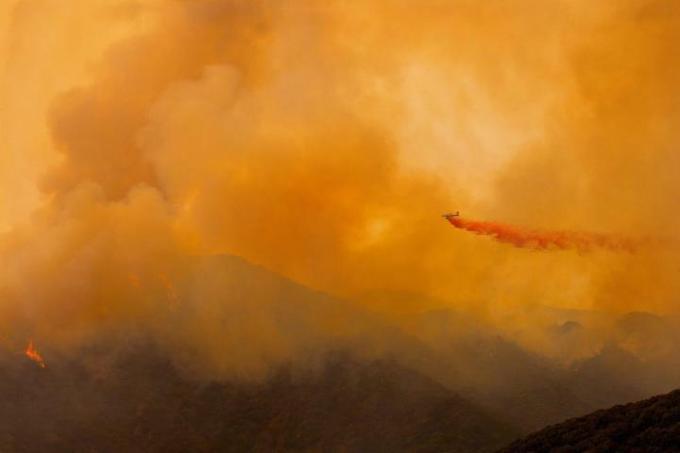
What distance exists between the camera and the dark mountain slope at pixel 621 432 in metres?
72.1

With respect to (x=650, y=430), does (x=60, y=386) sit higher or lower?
higher

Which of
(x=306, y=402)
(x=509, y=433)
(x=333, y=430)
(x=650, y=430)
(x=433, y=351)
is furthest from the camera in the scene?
(x=433, y=351)

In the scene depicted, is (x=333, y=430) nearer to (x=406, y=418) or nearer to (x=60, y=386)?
(x=406, y=418)

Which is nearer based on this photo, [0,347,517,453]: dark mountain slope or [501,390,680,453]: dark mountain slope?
[501,390,680,453]: dark mountain slope

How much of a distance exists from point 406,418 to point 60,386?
7004cm

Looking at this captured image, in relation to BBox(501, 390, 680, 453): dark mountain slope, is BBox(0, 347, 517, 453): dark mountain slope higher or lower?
higher

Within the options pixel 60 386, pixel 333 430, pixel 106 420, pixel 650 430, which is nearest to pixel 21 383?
pixel 60 386

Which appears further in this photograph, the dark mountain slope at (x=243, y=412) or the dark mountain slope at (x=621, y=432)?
the dark mountain slope at (x=243, y=412)

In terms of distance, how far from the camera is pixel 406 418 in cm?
15200

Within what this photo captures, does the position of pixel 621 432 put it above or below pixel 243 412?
below

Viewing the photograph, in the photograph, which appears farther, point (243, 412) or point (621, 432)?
point (243, 412)

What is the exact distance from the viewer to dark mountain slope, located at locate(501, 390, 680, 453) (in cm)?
7212

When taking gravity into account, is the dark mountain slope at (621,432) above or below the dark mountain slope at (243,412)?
below

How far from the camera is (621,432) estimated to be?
→ 77.4 m
